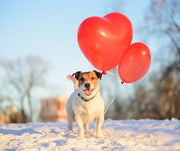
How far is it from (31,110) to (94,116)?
15.3 meters

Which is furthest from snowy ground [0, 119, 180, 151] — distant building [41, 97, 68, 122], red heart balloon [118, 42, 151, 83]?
Answer: distant building [41, 97, 68, 122]

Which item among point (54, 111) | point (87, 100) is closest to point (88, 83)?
point (87, 100)

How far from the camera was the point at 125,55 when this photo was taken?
503cm

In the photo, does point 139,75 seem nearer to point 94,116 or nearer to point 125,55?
point 125,55

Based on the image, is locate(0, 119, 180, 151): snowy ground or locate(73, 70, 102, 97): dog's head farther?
locate(73, 70, 102, 97): dog's head

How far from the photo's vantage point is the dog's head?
12.5 feet

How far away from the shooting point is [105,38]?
176 inches

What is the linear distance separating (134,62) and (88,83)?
1.48 metres

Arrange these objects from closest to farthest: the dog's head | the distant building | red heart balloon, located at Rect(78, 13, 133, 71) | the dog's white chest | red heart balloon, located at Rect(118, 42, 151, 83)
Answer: the dog's head
the dog's white chest
red heart balloon, located at Rect(78, 13, 133, 71)
red heart balloon, located at Rect(118, 42, 151, 83)
the distant building

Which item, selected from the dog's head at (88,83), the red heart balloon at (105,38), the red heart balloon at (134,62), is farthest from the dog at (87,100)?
the red heart balloon at (134,62)

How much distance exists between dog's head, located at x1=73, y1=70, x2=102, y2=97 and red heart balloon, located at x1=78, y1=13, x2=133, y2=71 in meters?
0.65

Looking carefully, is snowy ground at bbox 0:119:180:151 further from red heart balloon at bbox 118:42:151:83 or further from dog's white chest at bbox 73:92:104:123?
red heart balloon at bbox 118:42:151:83

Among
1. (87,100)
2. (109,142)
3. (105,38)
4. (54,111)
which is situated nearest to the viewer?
(109,142)

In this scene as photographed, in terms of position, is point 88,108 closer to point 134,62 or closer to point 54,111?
point 134,62
